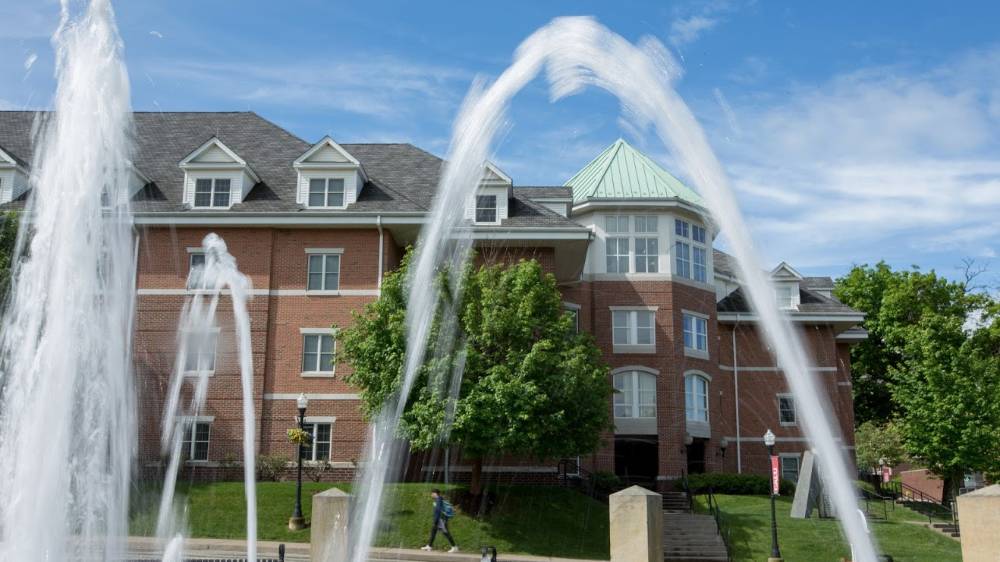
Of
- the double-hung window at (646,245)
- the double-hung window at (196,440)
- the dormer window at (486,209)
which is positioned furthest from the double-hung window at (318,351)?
the double-hung window at (646,245)

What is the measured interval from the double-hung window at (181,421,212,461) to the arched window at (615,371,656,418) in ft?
54.7

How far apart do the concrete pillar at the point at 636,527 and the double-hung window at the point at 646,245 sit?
29983mm

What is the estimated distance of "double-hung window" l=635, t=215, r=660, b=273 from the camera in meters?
41.4

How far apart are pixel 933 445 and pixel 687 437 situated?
1226 centimetres

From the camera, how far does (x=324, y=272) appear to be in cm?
3581

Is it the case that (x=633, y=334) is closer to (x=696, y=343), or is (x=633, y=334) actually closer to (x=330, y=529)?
(x=696, y=343)

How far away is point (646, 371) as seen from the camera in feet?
135

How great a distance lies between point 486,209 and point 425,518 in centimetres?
1292

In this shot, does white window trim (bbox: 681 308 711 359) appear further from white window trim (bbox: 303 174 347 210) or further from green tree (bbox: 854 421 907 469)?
white window trim (bbox: 303 174 347 210)

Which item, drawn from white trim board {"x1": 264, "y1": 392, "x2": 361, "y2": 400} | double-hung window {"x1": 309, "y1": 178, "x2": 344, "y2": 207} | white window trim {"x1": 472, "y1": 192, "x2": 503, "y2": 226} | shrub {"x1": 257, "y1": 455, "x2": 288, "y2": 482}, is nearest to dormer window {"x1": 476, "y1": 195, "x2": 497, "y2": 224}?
white window trim {"x1": 472, "y1": 192, "x2": 503, "y2": 226}

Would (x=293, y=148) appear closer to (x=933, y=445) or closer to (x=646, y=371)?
(x=646, y=371)

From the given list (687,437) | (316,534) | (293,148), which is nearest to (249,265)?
(293,148)

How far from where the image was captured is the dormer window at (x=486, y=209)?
36.7 m

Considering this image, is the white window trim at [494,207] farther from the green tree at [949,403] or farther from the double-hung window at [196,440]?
the green tree at [949,403]
